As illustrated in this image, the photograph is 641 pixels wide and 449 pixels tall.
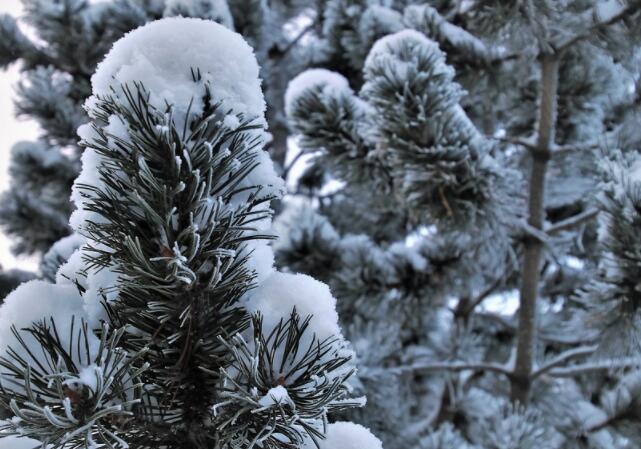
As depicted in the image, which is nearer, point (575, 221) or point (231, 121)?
point (231, 121)

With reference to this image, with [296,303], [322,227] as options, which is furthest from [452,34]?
[296,303]

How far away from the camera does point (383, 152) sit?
1537mm

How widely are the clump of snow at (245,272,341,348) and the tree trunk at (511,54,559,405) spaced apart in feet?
4.39

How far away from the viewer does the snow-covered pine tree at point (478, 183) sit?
1424mm

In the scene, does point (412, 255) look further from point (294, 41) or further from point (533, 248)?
point (294, 41)

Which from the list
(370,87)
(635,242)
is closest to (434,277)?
(370,87)

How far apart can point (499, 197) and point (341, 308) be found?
0.76m

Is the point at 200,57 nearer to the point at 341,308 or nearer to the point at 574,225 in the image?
the point at 574,225

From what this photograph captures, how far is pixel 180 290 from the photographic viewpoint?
0.52m

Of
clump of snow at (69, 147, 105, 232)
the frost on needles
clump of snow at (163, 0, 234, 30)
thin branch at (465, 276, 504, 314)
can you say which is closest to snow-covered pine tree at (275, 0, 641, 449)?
thin branch at (465, 276, 504, 314)

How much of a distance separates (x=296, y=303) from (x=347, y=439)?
0.17 metres

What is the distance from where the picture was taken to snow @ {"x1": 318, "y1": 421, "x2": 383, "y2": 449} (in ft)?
2.04

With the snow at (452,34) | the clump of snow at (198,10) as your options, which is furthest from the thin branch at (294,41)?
the snow at (452,34)

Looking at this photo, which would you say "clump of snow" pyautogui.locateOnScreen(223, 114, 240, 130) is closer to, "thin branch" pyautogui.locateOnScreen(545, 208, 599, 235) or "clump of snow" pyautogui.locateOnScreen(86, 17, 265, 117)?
"clump of snow" pyautogui.locateOnScreen(86, 17, 265, 117)
